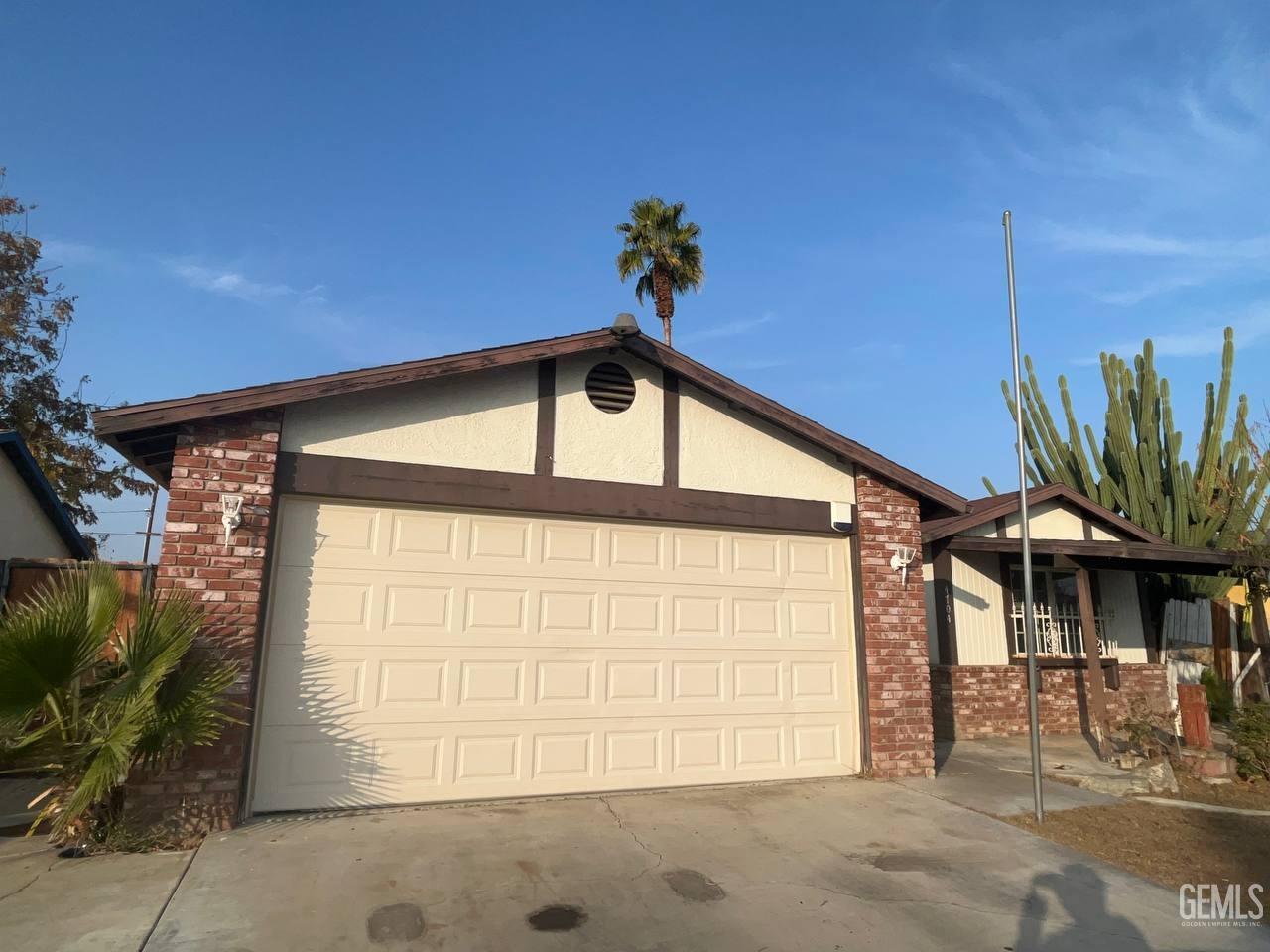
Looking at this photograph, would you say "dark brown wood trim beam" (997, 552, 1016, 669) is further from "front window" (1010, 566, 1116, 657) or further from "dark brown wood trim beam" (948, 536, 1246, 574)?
"dark brown wood trim beam" (948, 536, 1246, 574)

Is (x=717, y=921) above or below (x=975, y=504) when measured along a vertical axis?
below

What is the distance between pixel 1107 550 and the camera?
37.0 ft

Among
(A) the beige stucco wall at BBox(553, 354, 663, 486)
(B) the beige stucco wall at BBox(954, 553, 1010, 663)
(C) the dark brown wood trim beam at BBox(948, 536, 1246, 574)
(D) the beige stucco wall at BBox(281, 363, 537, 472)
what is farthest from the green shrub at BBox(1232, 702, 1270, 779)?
(D) the beige stucco wall at BBox(281, 363, 537, 472)

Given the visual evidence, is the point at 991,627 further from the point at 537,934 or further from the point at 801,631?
the point at 537,934

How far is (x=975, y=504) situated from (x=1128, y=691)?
4075mm

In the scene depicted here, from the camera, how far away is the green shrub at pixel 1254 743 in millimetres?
8359

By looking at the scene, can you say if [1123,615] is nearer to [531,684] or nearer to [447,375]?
[531,684]

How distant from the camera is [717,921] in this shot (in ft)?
15.0

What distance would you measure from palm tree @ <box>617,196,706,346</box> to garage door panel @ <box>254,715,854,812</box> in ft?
54.5

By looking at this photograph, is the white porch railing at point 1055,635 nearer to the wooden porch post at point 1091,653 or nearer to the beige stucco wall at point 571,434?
the wooden porch post at point 1091,653

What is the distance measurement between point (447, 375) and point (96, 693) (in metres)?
3.63

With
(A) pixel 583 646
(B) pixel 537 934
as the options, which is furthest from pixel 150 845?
(A) pixel 583 646

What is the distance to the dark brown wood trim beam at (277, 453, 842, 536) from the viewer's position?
21.9 feet

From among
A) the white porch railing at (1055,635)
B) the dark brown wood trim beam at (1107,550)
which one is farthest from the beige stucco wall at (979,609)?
the dark brown wood trim beam at (1107,550)
